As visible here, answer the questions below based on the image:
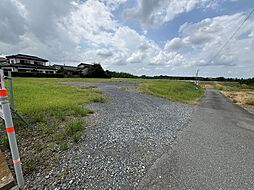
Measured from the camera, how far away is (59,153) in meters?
3.21

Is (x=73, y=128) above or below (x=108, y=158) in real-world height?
above

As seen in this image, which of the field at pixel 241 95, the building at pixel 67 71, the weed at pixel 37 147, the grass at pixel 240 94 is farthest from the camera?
the building at pixel 67 71

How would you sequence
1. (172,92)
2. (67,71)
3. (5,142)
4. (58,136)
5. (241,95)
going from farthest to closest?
(67,71) → (241,95) → (172,92) → (58,136) → (5,142)

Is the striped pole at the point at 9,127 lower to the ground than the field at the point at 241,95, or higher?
higher

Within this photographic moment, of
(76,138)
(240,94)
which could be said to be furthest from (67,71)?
(76,138)

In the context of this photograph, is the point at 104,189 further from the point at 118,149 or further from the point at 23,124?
the point at 23,124

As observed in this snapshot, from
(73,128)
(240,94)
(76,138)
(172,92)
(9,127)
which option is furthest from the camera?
(240,94)

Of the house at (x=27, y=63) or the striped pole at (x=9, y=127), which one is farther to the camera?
the house at (x=27, y=63)

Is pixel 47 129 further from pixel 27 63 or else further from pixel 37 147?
pixel 27 63

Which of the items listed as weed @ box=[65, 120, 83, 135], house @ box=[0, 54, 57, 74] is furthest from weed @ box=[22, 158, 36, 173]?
house @ box=[0, 54, 57, 74]

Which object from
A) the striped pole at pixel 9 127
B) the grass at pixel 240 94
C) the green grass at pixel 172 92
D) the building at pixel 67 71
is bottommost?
the grass at pixel 240 94

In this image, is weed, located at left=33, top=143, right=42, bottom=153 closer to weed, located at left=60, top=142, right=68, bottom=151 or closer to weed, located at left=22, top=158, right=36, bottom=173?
weed, located at left=22, top=158, right=36, bottom=173

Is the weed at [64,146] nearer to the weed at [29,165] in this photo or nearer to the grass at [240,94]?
the weed at [29,165]

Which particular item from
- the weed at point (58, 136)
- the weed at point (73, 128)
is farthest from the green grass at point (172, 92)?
the weed at point (58, 136)
